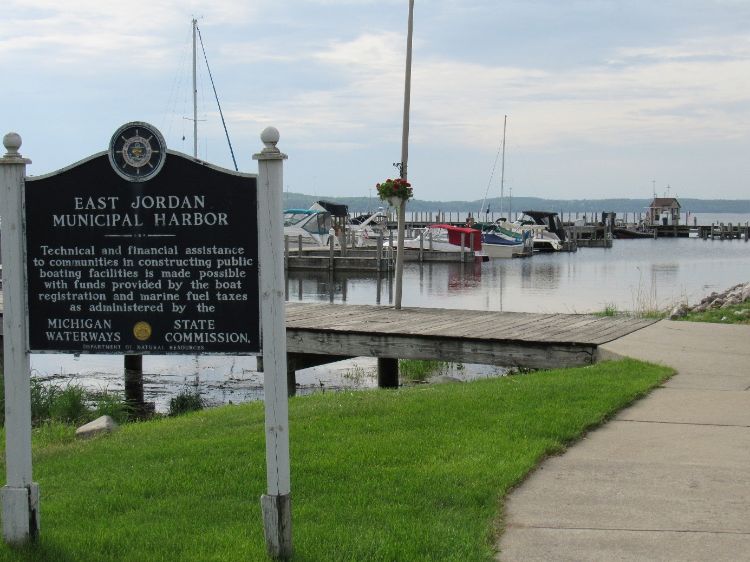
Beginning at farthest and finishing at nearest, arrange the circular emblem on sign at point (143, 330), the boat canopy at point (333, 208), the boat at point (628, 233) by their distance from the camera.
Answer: the boat at point (628, 233) < the boat canopy at point (333, 208) < the circular emblem on sign at point (143, 330)

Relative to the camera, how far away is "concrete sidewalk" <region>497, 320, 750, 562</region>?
5.51 m

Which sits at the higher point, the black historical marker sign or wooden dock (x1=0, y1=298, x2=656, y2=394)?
the black historical marker sign

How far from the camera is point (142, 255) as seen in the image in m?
5.57

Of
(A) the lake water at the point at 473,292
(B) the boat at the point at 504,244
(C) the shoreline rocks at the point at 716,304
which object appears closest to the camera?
(A) the lake water at the point at 473,292

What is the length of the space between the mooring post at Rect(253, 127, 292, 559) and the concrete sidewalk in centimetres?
116

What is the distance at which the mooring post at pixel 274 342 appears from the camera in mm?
5312

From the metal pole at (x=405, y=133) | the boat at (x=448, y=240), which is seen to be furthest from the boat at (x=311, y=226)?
the metal pole at (x=405, y=133)

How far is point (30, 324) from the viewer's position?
5.71 m

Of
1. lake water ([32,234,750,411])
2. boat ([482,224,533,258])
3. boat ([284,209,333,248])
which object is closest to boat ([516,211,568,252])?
lake water ([32,234,750,411])

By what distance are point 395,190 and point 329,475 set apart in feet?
37.8

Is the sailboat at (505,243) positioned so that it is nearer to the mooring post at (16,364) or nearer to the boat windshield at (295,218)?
the boat windshield at (295,218)

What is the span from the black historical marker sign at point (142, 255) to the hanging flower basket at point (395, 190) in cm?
1251

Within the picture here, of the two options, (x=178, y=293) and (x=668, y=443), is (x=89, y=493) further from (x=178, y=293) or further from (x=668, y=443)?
(x=668, y=443)

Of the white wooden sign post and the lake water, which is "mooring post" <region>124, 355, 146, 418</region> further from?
the white wooden sign post
